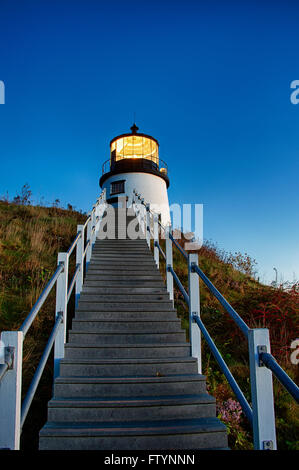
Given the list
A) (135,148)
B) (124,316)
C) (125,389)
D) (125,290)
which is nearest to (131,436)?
Result: (125,389)

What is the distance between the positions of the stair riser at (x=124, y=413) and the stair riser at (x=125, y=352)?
778 mm

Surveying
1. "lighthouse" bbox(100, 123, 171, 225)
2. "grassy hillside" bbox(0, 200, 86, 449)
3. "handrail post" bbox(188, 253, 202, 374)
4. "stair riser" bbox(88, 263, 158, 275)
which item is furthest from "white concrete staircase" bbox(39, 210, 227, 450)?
"lighthouse" bbox(100, 123, 171, 225)

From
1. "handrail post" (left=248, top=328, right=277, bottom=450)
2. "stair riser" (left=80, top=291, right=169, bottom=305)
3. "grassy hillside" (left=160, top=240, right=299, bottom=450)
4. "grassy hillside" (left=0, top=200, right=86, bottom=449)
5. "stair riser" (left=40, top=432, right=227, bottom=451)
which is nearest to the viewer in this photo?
"handrail post" (left=248, top=328, right=277, bottom=450)

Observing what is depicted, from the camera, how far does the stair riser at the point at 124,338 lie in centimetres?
372

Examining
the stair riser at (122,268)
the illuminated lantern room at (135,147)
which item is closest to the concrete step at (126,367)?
the stair riser at (122,268)

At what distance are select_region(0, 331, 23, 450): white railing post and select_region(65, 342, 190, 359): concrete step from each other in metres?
1.94

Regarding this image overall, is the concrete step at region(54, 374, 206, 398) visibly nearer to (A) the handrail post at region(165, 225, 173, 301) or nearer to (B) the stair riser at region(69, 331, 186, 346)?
(B) the stair riser at region(69, 331, 186, 346)

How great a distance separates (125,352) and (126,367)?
0.26 meters

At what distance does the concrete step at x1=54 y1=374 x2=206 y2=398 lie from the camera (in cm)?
294

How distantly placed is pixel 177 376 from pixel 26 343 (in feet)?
6.90

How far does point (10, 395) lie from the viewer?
1502 millimetres

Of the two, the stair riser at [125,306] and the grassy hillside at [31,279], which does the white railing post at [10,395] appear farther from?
the stair riser at [125,306]

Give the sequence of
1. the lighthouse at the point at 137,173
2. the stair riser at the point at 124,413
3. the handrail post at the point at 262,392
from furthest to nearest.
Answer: the lighthouse at the point at 137,173 → the stair riser at the point at 124,413 → the handrail post at the point at 262,392

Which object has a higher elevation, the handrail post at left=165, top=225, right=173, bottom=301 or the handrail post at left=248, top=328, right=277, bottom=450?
the handrail post at left=165, top=225, right=173, bottom=301
